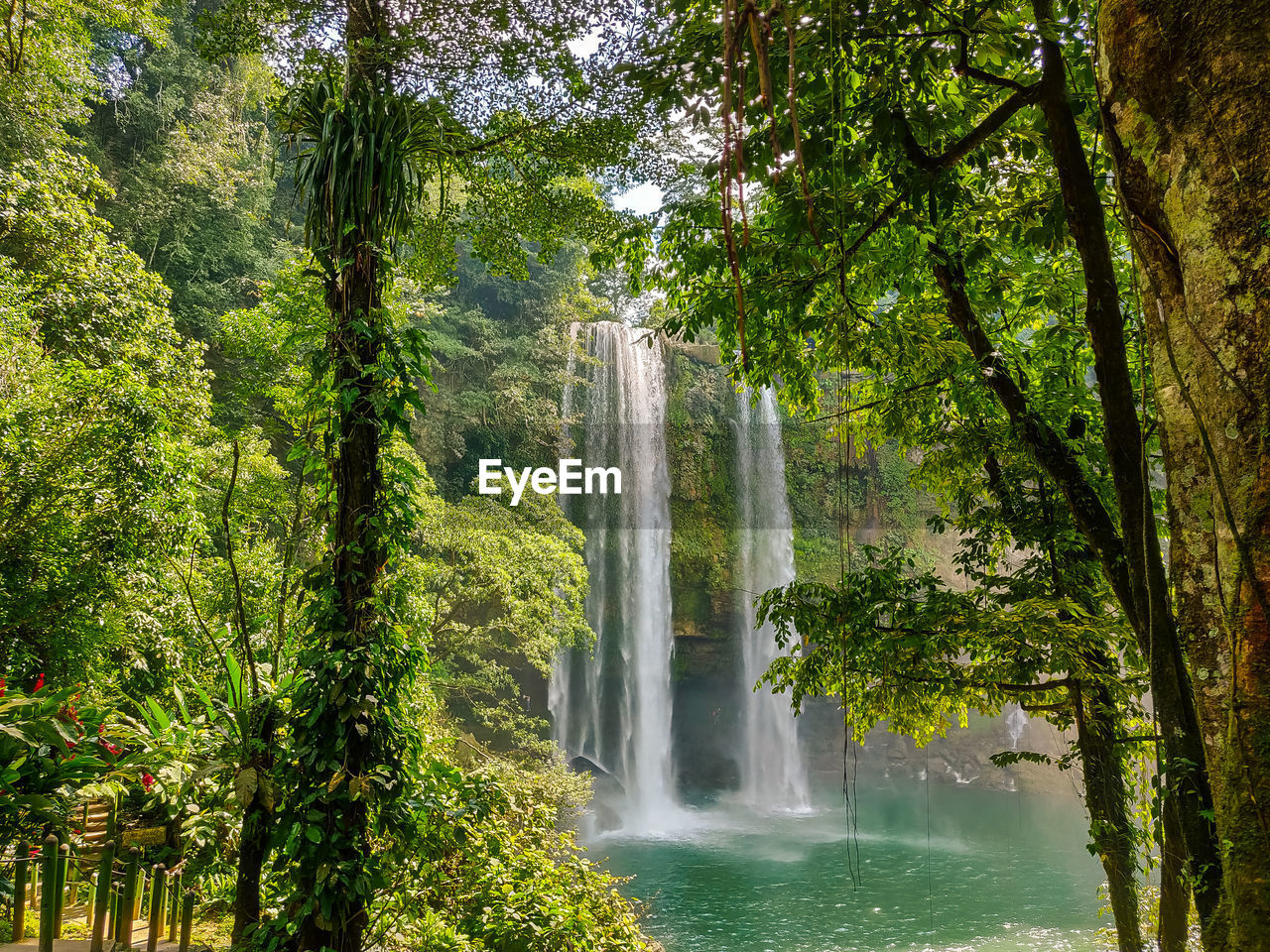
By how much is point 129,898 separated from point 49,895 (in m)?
0.28

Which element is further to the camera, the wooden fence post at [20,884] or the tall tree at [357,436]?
the wooden fence post at [20,884]

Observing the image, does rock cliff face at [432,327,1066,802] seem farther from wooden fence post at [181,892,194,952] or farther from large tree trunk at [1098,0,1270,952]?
large tree trunk at [1098,0,1270,952]

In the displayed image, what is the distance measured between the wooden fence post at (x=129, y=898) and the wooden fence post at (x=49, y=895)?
0.80ft

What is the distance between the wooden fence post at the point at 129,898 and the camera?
9.58ft

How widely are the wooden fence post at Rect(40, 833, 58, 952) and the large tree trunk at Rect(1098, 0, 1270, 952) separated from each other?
137 inches

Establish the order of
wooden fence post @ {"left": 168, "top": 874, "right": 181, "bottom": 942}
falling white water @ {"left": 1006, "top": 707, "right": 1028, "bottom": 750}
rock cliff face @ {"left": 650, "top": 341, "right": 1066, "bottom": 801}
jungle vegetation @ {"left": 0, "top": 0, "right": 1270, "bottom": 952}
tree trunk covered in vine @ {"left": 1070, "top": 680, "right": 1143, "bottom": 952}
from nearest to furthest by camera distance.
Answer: jungle vegetation @ {"left": 0, "top": 0, "right": 1270, "bottom": 952} < wooden fence post @ {"left": 168, "top": 874, "right": 181, "bottom": 942} < tree trunk covered in vine @ {"left": 1070, "top": 680, "right": 1143, "bottom": 952} < falling white water @ {"left": 1006, "top": 707, "right": 1028, "bottom": 750} < rock cliff face @ {"left": 650, "top": 341, "right": 1066, "bottom": 801}

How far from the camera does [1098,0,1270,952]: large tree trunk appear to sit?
947 mm

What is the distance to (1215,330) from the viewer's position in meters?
1.01

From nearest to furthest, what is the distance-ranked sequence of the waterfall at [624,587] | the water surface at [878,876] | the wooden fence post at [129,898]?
the wooden fence post at [129,898] < the water surface at [878,876] < the waterfall at [624,587]

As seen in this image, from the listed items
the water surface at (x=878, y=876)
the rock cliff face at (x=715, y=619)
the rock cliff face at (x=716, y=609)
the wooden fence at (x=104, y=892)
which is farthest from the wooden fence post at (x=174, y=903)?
the rock cliff face at (x=715, y=619)

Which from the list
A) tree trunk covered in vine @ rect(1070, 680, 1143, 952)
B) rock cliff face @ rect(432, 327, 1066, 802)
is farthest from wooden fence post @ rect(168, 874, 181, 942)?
rock cliff face @ rect(432, 327, 1066, 802)

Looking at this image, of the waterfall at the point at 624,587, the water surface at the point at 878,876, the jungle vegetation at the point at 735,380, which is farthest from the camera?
the waterfall at the point at 624,587

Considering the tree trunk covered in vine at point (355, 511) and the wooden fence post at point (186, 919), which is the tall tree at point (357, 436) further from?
the wooden fence post at point (186, 919)

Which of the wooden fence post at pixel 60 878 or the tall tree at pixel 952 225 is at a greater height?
the tall tree at pixel 952 225
